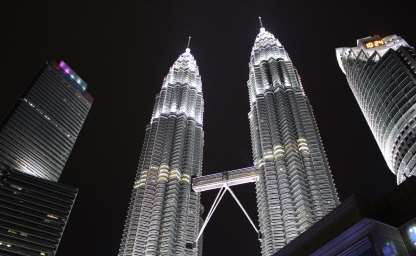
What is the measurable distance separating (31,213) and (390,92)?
327ft

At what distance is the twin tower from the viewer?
9925cm

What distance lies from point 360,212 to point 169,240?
65513mm

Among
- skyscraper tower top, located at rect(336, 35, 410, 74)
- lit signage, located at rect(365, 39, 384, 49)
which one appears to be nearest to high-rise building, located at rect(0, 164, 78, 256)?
skyscraper tower top, located at rect(336, 35, 410, 74)

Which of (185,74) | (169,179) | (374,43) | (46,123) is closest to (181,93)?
(185,74)

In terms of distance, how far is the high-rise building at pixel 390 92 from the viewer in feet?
348

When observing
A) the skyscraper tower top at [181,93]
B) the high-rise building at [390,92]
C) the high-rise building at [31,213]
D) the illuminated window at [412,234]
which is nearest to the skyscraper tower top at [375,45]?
the high-rise building at [390,92]

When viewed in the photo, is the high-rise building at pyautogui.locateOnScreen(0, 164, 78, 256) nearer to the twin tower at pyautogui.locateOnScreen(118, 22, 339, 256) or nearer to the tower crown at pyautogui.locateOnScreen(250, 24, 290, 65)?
the twin tower at pyautogui.locateOnScreen(118, 22, 339, 256)

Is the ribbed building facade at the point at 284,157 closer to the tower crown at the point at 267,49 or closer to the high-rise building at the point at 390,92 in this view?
the tower crown at the point at 267,49

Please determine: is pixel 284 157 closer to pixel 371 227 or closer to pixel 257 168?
pixel 257 168

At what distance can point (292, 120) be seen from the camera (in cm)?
11712

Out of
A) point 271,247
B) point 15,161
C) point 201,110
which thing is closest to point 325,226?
point 271,247

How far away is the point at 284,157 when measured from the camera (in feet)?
360

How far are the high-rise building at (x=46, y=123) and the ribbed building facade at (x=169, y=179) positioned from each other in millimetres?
39739

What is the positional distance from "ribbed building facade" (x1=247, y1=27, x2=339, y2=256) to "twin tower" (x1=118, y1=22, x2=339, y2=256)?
0.73ft
